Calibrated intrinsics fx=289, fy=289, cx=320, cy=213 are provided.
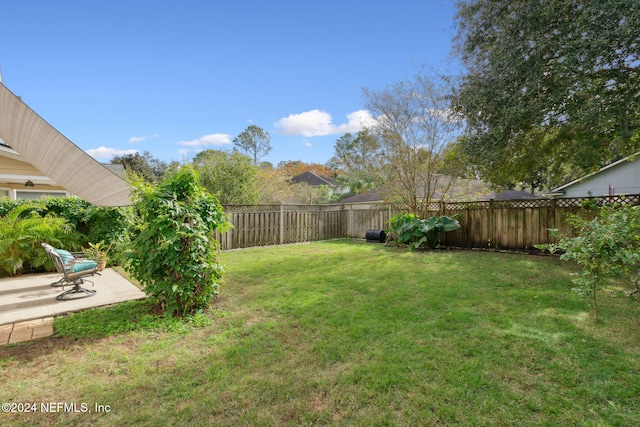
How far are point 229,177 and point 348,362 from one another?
39.7 ft

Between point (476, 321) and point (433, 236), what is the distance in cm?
574

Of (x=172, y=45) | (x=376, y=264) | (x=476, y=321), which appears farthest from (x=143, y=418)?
(x=172, y=45)

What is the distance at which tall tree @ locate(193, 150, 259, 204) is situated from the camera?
43.6 ft

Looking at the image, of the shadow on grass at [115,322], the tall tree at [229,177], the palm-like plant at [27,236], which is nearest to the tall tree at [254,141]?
the tall tree at [229,177]

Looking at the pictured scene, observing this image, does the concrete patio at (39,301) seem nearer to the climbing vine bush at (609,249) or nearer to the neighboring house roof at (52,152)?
the neighboring house roof at (52,152)

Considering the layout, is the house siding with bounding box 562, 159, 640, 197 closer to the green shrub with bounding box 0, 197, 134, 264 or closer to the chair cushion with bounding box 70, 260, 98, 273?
the chair cushion with bounding box 70, 260, 98, 273

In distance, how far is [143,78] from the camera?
29.9 feet

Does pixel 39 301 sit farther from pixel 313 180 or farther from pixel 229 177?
pixel 313 180

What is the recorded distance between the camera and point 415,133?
31.8 feet

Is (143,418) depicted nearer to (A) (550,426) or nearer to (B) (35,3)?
(A) (550,426)

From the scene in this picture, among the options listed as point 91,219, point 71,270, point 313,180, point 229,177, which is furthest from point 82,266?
point 313,180

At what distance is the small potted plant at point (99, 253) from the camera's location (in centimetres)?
606

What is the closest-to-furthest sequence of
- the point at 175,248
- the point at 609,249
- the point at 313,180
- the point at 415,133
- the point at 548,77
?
the point at 609,249 < the point at 175,248 < the point at 548,77 < the point at 415,133 < the point at 313,180

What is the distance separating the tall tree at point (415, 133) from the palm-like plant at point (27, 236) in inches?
361
